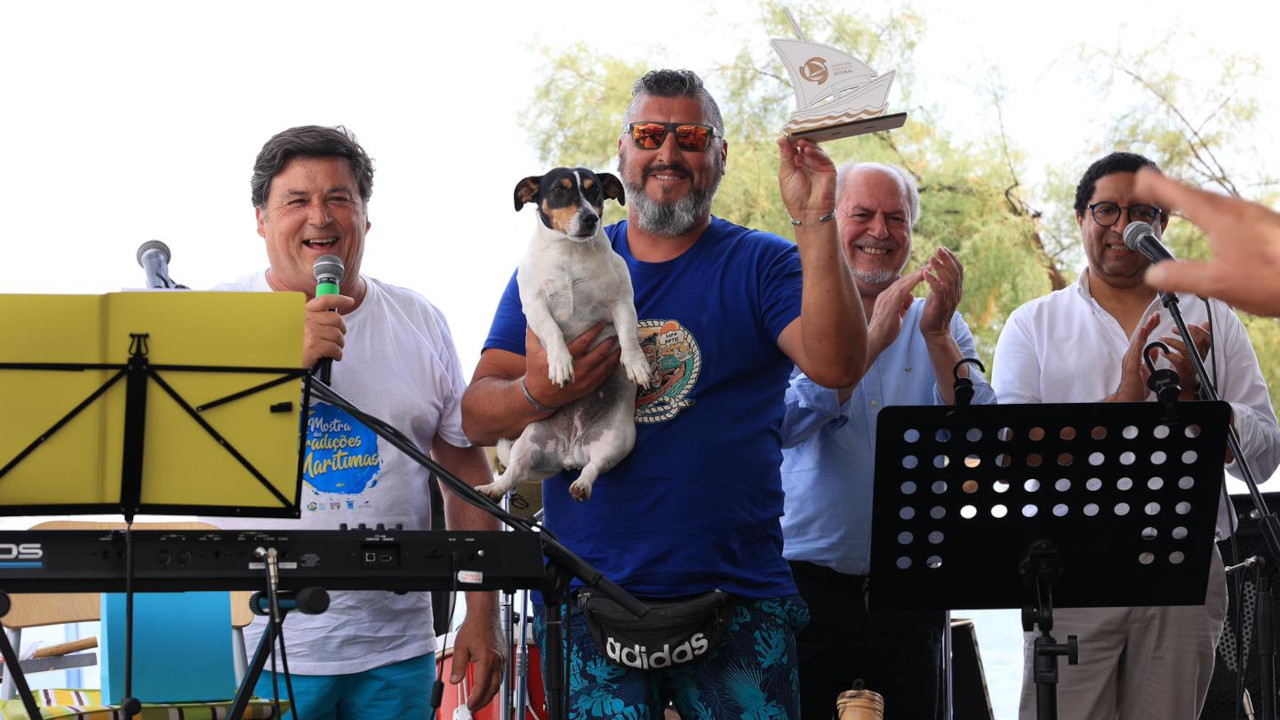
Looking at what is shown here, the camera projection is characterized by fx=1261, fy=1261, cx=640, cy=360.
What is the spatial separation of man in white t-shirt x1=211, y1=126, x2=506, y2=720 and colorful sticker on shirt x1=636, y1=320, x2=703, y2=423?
23.0 inches

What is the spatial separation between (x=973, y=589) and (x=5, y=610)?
6.15 feet

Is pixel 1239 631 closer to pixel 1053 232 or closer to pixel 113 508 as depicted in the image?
pixel 113 508

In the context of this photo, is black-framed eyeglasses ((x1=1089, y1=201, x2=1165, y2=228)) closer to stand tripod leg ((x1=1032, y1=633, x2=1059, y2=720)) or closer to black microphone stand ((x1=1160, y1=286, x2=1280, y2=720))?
black microphone stand ((x1=1160, y1=286, x2=1280, y2=720))

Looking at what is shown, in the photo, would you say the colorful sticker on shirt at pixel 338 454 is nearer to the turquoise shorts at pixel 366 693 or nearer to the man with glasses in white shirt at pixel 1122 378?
the turquoise shorts at pixel 366 693

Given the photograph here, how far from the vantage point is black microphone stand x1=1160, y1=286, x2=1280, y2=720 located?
9.82 ft

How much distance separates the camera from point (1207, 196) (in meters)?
1.37

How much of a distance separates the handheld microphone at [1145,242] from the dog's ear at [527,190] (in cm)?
165

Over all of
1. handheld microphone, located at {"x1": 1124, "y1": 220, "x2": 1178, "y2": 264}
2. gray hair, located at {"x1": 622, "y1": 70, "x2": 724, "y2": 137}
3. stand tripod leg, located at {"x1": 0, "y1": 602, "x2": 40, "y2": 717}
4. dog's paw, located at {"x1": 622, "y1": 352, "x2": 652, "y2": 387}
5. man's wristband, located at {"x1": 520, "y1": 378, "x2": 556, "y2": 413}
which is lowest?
stand tripod leg, located at {"x1": 0, "y1": 602, "x2": 40, "y2": 717}

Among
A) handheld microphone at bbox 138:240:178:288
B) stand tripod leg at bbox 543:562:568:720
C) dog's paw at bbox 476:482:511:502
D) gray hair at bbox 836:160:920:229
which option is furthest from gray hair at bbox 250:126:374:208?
gray hair at bbox 836:160:920:229

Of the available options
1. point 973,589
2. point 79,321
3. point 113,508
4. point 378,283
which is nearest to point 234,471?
point 113,508

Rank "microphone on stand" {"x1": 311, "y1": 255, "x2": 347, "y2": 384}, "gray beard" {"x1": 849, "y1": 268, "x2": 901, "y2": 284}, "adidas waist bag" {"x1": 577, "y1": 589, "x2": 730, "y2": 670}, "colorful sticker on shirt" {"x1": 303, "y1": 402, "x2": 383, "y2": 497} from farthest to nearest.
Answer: "gray beard" {"x1": 849, "y1": 268, "x2": 901, "y2": 284} < "colorful sticker on shirt" {"x1": 303, "y1": 402, "x2": 383, "y2": 497} < "microphone on stand" {"x1": 311, "y1": 255, "x2": 347, "y2": 384} < "adidas waist bag" {"x1": 577, "y1": 589, "x2": 730, "y2": 670}

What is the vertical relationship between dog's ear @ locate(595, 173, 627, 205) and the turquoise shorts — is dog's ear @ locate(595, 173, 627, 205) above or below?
above

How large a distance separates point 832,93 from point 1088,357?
157 centimetres

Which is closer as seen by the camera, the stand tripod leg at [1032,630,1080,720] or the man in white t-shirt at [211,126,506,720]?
the stand tripod leg at [1032,630,1080,720]
